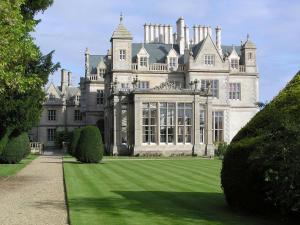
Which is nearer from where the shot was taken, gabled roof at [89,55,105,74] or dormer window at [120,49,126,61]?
dormer window at [120,49,126,61]

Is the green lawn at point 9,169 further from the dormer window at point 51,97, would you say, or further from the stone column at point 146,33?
the dormer window at point 51,97

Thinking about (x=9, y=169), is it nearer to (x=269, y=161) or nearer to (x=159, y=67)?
(x=269, y=161)

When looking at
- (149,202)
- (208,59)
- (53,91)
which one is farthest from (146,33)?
(149,202)

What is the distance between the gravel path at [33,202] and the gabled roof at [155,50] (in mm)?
33451

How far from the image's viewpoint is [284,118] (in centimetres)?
969

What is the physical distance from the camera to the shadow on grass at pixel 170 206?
1012cm

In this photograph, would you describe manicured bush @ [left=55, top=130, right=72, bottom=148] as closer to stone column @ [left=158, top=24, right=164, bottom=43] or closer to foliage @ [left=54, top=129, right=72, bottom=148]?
foliage @ [left=54, top=129, right=72, bottom=148]

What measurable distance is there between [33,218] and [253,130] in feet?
15.9

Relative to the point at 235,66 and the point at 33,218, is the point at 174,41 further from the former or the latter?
the point at 33,218

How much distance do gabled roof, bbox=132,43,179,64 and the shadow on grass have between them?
38.2 metres

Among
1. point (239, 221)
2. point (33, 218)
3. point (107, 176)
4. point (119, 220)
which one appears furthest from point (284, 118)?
point (107, 176)

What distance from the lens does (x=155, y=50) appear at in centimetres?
5284

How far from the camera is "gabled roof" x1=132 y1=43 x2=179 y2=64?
5175cm

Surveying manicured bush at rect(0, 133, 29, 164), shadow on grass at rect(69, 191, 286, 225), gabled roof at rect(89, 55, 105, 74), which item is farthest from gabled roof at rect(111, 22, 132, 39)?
shadow on grass at rect(69, 191, 286, 225)
